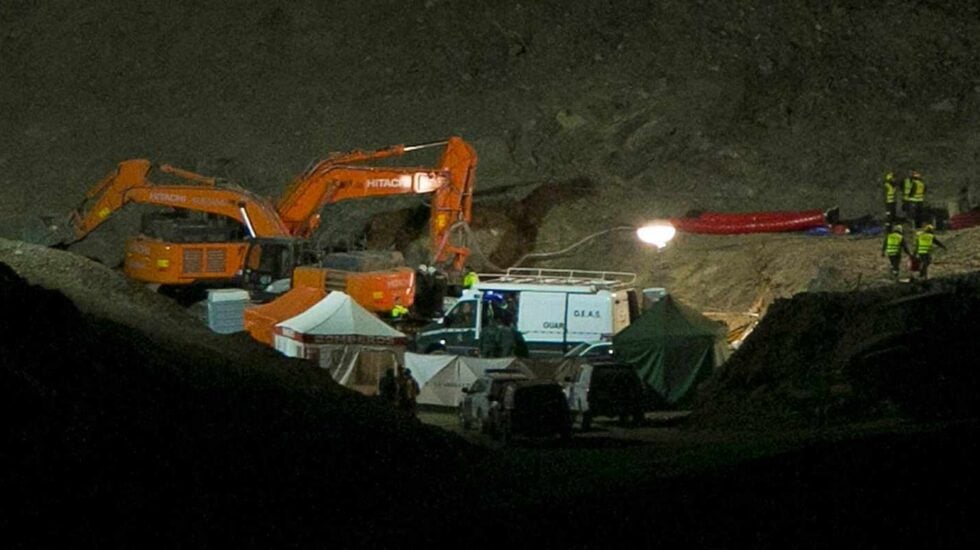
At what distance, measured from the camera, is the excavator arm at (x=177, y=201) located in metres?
34.5

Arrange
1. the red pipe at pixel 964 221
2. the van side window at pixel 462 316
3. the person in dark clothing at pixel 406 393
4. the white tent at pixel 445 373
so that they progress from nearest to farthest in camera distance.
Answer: the person in dark clothing at pixel 406 393 < the white tent at pixel 445 373 < the van side window at pixel 462 316 < the red pipe at pixel 964 221

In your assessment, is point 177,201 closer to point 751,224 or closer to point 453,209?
point 453,209

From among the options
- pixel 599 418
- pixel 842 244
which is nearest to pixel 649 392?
pixel 599 418

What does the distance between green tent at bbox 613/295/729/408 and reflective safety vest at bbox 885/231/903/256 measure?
337 cm

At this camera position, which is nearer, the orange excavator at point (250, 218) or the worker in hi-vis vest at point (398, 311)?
the worker in hi-vis vest at point (398, 311)

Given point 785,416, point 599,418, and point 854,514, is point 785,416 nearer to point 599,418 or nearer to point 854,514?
point 599,418

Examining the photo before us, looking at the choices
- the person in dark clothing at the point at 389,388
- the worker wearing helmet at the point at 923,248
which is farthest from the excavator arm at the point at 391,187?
the worker wearing helmet at the point at 923,248

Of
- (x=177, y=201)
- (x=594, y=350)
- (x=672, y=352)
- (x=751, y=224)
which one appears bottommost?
(x=594, y=350)

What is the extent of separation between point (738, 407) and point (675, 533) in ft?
36.0

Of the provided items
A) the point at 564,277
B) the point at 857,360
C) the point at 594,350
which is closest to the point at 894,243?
the point at 594,350

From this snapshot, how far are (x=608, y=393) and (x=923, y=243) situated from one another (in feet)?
22.0

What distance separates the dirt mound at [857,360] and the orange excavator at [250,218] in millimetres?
11427

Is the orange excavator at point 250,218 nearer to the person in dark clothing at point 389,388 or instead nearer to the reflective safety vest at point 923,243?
the person in dark clothing at point 389,388

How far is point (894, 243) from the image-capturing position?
29.0m
